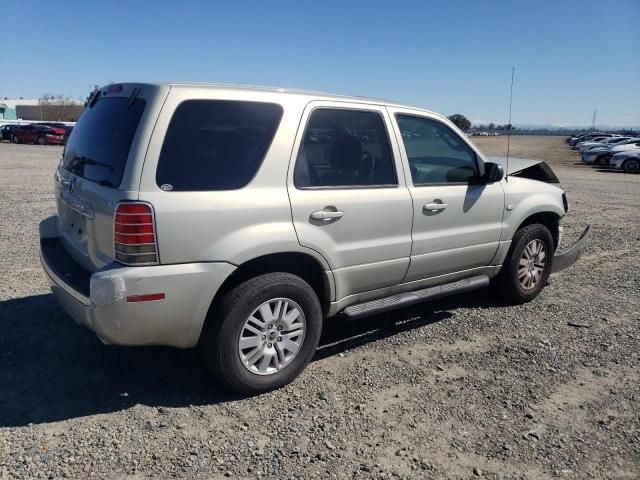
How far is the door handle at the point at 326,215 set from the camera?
3666 mm

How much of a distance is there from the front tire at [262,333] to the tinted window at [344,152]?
75cm

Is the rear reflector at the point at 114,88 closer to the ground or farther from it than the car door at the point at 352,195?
farther from it

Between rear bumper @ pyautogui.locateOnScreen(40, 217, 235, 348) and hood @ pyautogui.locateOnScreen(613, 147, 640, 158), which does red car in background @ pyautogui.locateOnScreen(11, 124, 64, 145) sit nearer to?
hood @ pyautogui.locateOnScreen(613, 147, 640, 158)

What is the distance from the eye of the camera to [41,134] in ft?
121

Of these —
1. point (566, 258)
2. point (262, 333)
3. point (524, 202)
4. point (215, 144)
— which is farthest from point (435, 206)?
point (566, 258)

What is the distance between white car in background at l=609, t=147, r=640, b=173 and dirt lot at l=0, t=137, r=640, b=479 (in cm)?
2354

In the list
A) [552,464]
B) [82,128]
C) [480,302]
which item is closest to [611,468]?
[552,464]

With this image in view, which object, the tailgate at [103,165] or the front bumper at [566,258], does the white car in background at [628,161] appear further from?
the tailgate at [103,165]

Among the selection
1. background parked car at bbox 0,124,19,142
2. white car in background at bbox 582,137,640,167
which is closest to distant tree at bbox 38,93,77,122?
background parked car at bbox 0,124,19,142

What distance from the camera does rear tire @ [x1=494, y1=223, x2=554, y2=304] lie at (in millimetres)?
5281

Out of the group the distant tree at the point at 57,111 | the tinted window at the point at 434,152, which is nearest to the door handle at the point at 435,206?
the tinted window at the point at 434,152

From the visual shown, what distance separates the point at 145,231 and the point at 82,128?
1.39 m

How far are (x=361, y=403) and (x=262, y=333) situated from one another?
81 cm

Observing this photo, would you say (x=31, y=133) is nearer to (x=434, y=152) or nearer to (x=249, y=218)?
(x=434, y=152)
